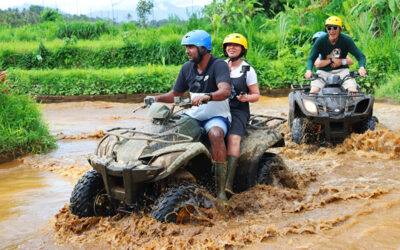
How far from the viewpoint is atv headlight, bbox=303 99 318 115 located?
6.76 m

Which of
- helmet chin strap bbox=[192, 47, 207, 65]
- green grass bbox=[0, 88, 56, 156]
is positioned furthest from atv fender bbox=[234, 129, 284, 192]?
green grass bbox=[0, 88, 56, 156]

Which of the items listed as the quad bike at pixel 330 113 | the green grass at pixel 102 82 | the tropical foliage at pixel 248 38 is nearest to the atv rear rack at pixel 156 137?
the quad bike at pixel 330 113

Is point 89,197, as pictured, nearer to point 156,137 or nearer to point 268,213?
point 156,137

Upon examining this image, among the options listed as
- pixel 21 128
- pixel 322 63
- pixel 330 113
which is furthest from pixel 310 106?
pixel 21 128

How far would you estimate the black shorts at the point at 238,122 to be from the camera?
427 cm

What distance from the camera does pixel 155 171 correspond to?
11.2 feet

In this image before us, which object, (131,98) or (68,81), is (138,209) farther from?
(68,81)

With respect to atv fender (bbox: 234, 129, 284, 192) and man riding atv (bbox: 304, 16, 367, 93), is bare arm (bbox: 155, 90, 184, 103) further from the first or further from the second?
man riding atv (bbox: 304, 16, 367, 93)

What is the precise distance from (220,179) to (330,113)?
320 centimetres

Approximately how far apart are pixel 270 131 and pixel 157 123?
123 cm

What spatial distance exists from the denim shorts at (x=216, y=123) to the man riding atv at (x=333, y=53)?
10.6 ft

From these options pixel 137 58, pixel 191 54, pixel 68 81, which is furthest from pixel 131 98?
pixel 191 54

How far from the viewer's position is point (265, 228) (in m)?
3.84

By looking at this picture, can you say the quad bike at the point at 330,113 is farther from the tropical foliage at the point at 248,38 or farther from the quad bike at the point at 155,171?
the tropical foliage at the point at 248,38
